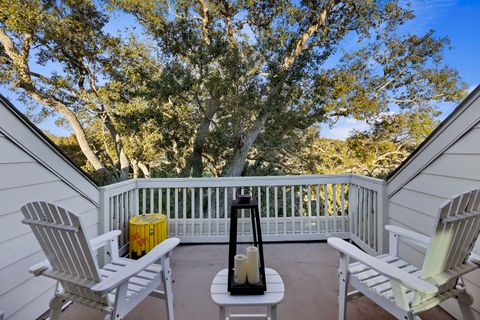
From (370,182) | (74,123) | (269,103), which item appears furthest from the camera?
(74,123)

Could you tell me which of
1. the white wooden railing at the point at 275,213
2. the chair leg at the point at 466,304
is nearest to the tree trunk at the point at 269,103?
the white wooden railing at the point at 275,213

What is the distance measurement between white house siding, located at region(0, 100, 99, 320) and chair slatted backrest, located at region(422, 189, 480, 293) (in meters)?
2.44

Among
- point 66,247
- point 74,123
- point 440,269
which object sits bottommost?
point 440,269

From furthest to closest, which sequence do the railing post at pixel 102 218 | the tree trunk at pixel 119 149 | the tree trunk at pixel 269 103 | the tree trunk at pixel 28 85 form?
the tree trunk at pixel 119 149, the tree trunk at pixel 28 85, the tree trunk at pixel 269 103, the railing post at pixel 102 218

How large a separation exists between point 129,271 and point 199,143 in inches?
239

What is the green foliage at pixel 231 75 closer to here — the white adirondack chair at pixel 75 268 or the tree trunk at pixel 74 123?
the tree trunk at pixel 74 123

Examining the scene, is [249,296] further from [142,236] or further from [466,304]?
[142,236]

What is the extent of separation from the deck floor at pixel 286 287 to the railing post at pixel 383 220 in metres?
0.52

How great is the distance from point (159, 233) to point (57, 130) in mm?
8430

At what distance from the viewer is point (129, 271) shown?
4.66 ft

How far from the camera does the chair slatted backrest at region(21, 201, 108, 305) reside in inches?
54.0

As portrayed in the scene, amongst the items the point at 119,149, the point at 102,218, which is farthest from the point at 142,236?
the point at 119,149

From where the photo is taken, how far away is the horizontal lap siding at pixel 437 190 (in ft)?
5.85

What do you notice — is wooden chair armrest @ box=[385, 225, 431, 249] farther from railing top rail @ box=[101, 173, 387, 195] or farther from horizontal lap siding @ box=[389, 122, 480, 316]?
railing top rail @ box=[101, 173, 387, 195]
